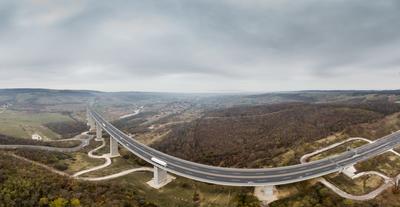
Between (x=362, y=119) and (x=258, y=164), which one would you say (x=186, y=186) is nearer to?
(x=258, y=164)

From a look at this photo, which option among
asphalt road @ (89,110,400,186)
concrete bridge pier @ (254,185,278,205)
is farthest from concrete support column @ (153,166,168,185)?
concrete bridge pier @ (254,185,278,205)

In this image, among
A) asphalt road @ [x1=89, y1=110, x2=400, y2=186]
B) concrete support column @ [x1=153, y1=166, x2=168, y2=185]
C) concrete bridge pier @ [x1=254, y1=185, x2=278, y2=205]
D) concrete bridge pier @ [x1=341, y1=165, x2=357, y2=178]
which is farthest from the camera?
concrete bridge pier @ [x1=341, y1=165, x2=357, y2=178]

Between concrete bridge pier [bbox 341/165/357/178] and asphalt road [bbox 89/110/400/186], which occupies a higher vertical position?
asphalt road [bbox 89/110/400/186]

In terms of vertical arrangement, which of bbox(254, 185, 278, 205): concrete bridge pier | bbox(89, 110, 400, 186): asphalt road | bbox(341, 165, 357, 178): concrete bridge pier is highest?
bbox(89, 110, 400, 186): asphalt road

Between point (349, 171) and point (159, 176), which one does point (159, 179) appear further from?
point (349, 171)

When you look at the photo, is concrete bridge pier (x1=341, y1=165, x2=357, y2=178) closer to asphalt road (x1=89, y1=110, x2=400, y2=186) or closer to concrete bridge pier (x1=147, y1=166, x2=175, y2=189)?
asphalt road (x1=89, y1=110, x2=400, y2=186)

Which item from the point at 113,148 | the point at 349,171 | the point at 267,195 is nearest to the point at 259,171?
the point at 267,195

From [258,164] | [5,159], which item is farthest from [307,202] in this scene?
[5,159]

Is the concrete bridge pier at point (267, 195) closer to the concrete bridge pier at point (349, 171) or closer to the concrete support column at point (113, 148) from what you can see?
the concrete bridge pier at point (349, 171)

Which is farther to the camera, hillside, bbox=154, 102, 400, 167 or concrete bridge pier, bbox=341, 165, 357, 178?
hillside, bbox=154, 102, 400, 167
